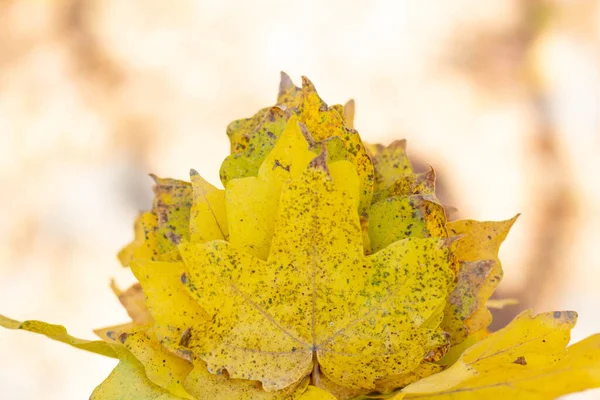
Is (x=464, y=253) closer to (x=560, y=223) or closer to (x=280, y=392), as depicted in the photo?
(x=280, y=392)

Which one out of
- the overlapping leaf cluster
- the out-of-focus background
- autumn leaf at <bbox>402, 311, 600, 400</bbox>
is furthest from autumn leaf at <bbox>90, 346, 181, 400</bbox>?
the out-of-focus background

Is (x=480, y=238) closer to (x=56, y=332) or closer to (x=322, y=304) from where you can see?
(x=322, y=304)

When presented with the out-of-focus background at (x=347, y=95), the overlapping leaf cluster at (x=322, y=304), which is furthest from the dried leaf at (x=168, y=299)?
the out-of-focus background at (x=347, y=95)

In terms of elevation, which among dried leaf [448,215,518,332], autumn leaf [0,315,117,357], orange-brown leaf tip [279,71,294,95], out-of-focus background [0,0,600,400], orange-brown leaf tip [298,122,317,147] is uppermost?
out-of-focus background [0,0,600,400]

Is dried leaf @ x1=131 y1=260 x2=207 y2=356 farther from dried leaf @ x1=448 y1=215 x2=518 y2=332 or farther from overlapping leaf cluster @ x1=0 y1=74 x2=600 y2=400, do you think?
dried leaf @ x1=448 y1=215 x2=518 y2=332

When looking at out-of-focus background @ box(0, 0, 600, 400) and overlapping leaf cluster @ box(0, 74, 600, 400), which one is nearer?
overlapping leaf cluster @ box(0, 74, 600, 400)

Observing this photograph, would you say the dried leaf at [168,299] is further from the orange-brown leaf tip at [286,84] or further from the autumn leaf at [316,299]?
the orange-brown leaf tip at [286,84]

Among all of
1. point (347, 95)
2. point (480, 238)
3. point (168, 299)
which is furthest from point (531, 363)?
point (347, 95)

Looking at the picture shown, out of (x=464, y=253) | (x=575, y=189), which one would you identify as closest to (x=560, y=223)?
(x=575, y=189)
